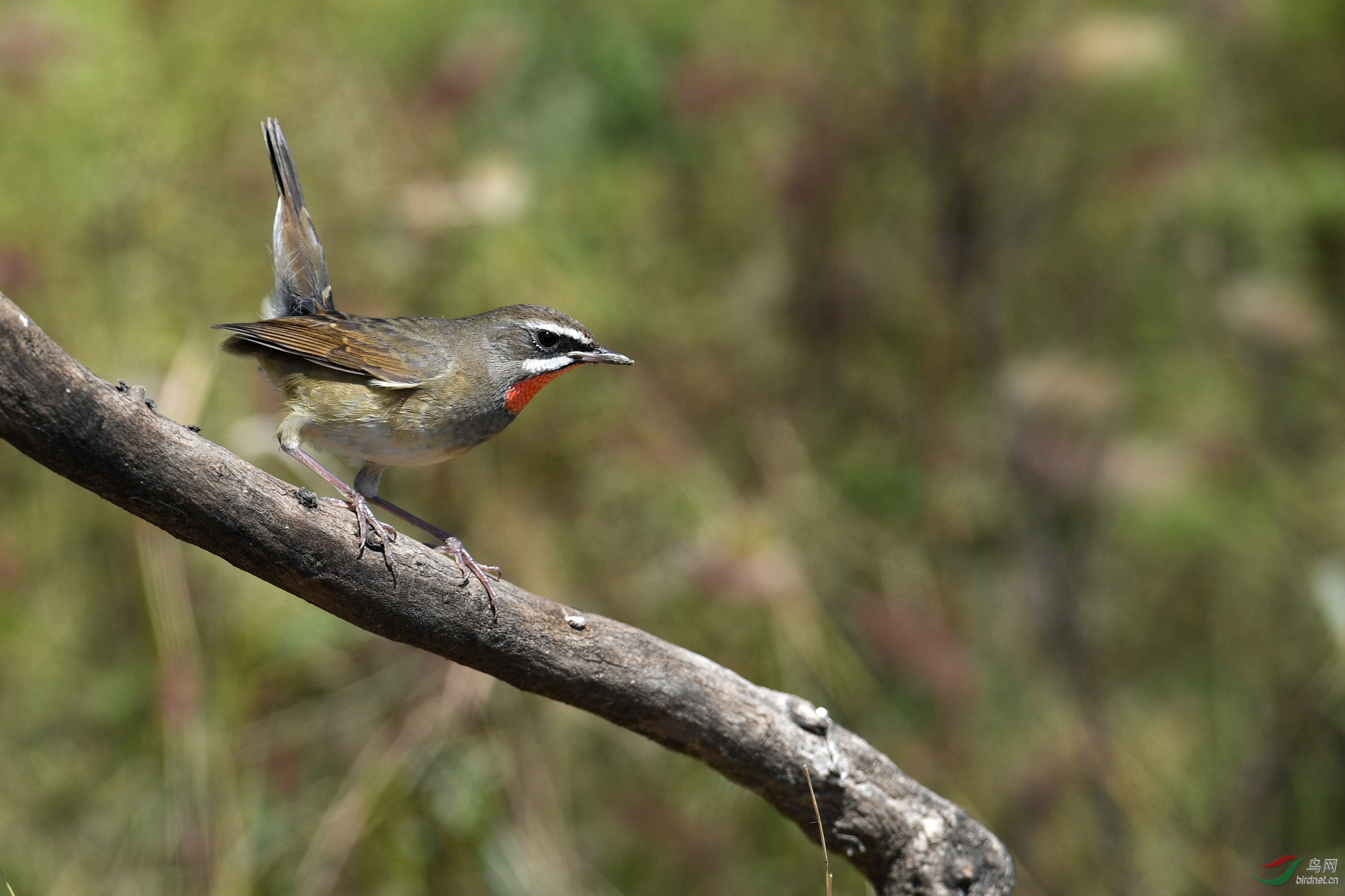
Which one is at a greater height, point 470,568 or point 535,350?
point 535,350

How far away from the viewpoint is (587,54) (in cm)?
656

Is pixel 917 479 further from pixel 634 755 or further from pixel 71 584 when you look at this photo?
pixel 71 584

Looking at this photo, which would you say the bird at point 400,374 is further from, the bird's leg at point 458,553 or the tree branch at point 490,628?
the tree branch at point 490,628

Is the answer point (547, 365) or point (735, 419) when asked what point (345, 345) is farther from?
point (735, 419)

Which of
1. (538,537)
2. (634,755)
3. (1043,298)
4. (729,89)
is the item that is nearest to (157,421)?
(538,537)

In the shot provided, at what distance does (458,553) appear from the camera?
2.96 meters

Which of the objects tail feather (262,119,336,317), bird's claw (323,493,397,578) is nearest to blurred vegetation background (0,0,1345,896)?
tail feather (262,119,336,317)

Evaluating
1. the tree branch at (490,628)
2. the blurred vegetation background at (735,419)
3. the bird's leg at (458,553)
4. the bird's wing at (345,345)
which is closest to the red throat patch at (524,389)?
the bird's wing at (345,345)

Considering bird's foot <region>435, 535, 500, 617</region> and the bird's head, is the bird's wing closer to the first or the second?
the bird's head

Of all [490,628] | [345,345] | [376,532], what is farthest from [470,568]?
[345,345]

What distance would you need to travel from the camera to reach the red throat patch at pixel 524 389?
365 cm

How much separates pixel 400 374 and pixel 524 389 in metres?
0.42

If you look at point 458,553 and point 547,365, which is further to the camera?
point 547,365

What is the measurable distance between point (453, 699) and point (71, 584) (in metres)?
2.51
